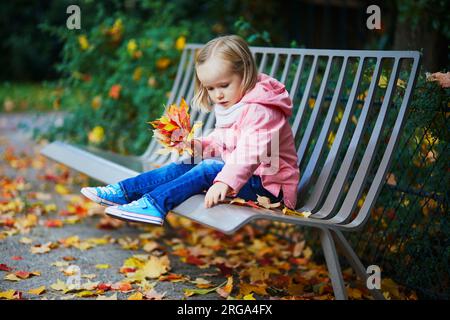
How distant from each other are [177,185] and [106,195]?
332mm

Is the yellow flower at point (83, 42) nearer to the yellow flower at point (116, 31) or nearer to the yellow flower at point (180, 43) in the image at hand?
the yellow flower at point (116, 31)

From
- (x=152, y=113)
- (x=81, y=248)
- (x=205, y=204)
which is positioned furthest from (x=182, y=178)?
(x=152, y=113)

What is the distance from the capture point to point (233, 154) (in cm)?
227

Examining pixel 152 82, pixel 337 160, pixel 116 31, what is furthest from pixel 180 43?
pixel 337 160

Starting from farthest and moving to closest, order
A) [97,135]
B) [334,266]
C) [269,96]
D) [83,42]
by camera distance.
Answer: [83,42], [97,135], [269,96], [334,266]

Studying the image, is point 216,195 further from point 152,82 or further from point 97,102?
point 97,102

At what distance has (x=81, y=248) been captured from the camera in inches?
128

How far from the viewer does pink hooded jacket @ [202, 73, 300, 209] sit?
A: 2.24m

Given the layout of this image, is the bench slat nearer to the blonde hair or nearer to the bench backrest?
the blonde hair

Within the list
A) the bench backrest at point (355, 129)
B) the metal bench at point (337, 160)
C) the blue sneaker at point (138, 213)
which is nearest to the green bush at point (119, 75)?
the metal bench at point (337, 160)

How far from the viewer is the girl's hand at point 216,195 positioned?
2189mm

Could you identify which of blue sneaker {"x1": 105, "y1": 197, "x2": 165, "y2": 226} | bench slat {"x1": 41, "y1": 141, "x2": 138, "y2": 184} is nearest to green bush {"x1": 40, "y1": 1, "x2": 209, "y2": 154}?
bench slat {"x1": 41, "y1": 141, "x2": 138, "y2": 184}
